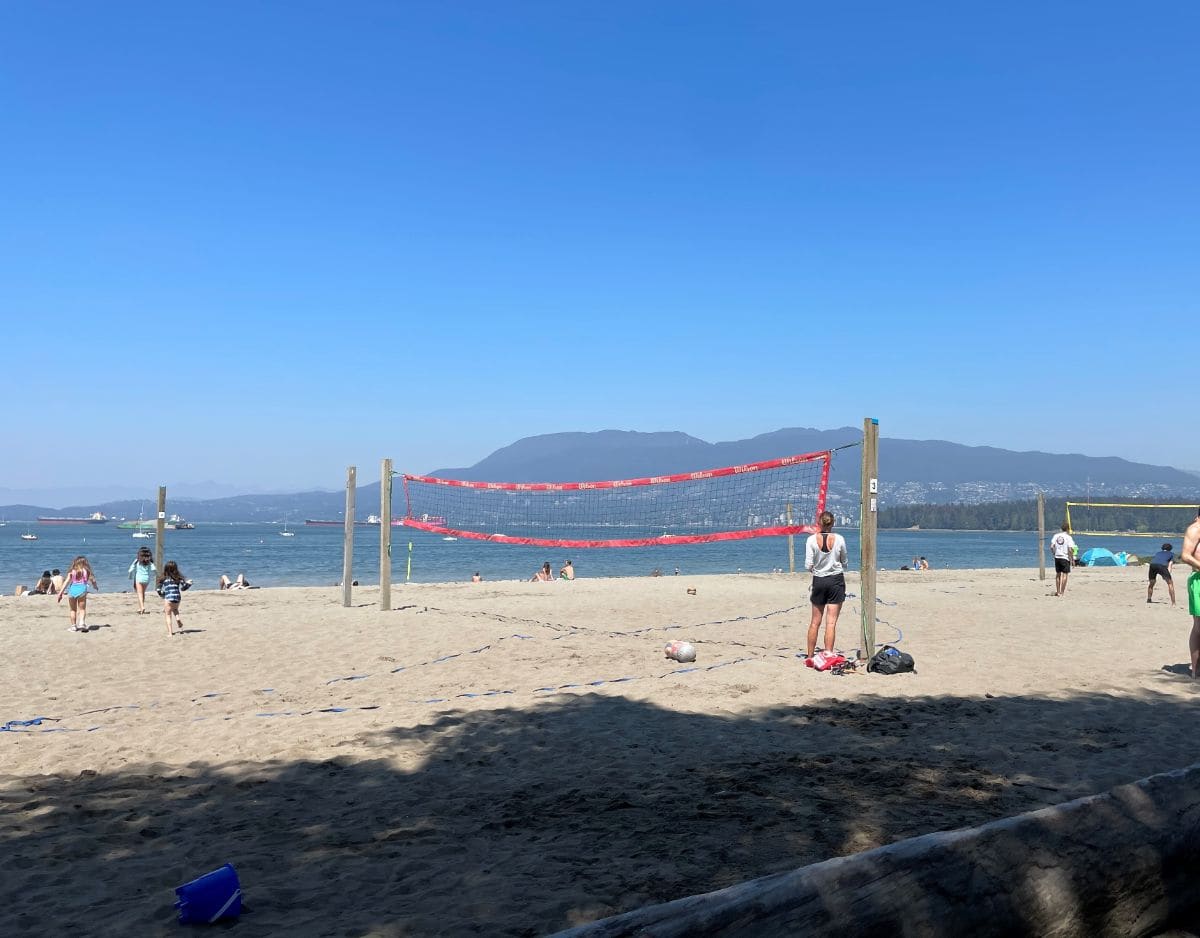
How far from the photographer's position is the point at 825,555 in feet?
28.7

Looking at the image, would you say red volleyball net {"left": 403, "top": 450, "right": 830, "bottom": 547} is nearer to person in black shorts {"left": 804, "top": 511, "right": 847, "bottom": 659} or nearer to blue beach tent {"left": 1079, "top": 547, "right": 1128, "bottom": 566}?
person in black shorts {"left": 804, "top": 511, "right": 847, "bottom": 659}

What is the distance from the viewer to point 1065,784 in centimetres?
483

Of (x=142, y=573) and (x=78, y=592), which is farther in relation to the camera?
(x=142, y=573)

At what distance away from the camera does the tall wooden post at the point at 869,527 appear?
28.1ft

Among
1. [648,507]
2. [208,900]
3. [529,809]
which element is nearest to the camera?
[208,900]

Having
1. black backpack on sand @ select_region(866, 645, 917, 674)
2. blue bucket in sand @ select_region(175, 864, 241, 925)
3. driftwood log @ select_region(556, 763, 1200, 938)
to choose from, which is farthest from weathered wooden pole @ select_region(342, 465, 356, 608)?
driftwood log @ select_region(556, 763, 1200, 938)

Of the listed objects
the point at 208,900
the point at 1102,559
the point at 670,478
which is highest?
the point at 670,478

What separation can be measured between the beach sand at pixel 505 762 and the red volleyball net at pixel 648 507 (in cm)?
213

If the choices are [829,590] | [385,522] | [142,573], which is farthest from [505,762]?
[142,573]

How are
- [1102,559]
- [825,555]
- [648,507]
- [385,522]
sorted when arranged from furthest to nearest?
[648,507]
[1102,559]
[385,522]
[825,555]

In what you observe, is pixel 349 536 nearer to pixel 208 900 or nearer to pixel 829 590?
pixel 829 590

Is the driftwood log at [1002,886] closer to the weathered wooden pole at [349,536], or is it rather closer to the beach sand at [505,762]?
the beach sand at [505,762]

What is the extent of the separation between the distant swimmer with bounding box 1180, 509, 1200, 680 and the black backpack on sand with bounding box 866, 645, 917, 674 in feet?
7.73

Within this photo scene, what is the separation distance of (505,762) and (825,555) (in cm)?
428
